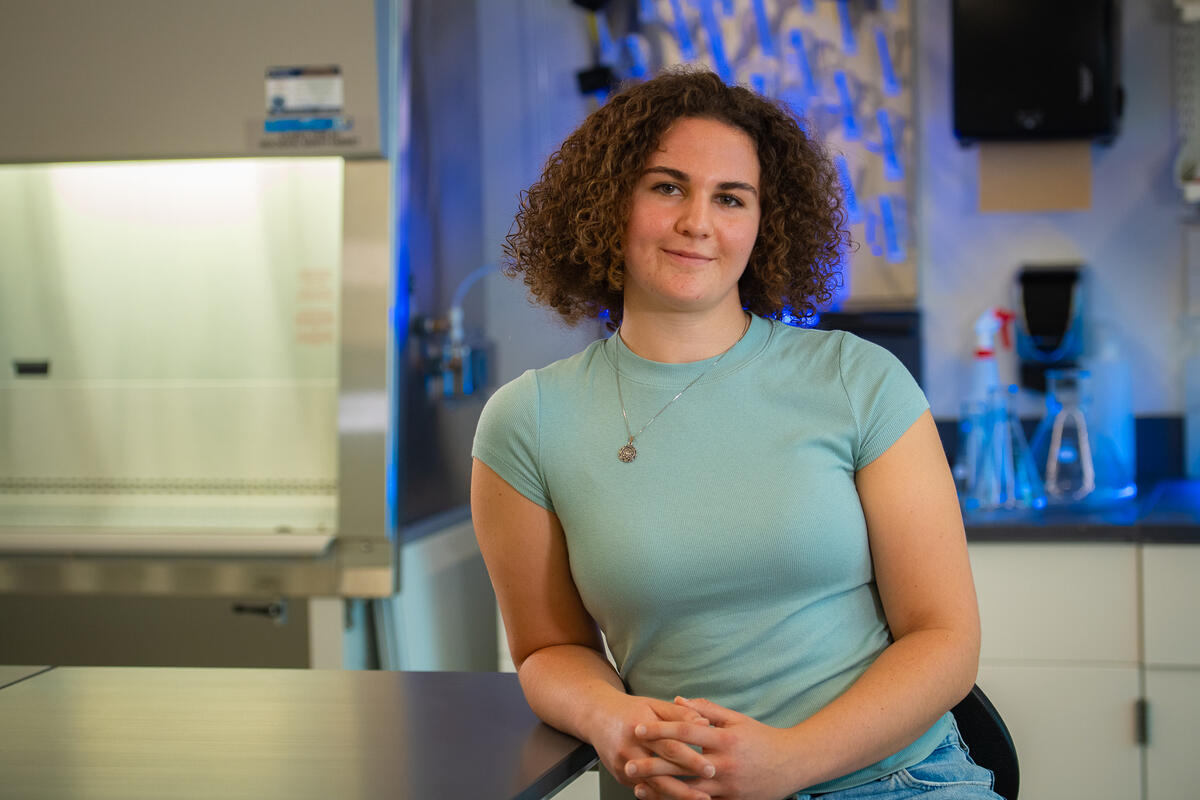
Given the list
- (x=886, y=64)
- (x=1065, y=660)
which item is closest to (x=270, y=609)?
(x=1065, y=660)

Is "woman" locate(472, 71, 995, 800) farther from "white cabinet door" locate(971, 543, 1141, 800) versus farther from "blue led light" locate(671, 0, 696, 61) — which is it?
"blue led light" locate(671, 0, 696, 61)

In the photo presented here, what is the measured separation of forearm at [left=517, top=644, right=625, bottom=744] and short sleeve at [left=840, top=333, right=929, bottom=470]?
35cm

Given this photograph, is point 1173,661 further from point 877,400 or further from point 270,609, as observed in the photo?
point 270,609

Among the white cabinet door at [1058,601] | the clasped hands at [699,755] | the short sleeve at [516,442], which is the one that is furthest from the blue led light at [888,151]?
the clasped hands at [699,755]

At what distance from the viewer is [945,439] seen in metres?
2.58

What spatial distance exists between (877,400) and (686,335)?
0.72 feet

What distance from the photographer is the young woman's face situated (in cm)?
121

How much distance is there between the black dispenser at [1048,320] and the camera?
244 centimetres

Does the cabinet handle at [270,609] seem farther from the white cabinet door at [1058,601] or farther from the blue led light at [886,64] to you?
the blue led light at [886,64]

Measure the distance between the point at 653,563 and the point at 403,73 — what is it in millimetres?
1292

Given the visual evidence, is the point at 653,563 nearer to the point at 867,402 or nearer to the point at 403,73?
the point at 867,402

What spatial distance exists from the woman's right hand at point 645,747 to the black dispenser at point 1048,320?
1.75 metres

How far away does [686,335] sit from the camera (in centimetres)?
126

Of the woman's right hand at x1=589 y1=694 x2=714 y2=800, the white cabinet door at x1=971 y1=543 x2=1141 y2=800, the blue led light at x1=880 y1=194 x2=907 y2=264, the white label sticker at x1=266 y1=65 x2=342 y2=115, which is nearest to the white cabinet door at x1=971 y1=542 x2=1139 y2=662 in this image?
the white cabinet door at x1=971 y1=543 x2=1141 y2=800
